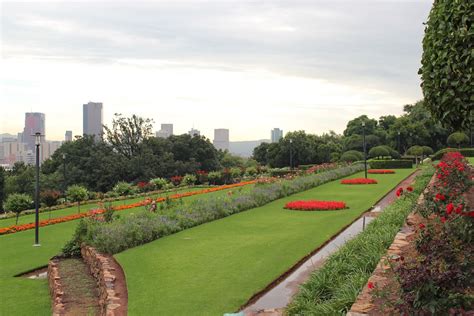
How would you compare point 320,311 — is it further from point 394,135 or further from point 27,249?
point 394,135

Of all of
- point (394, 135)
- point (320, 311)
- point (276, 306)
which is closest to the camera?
point (320, 311)

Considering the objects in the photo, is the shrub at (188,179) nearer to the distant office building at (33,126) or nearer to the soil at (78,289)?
the distant office building at (33,126)

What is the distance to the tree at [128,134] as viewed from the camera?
1847 inches

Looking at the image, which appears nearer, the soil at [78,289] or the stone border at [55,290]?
the stone border at [55,290]

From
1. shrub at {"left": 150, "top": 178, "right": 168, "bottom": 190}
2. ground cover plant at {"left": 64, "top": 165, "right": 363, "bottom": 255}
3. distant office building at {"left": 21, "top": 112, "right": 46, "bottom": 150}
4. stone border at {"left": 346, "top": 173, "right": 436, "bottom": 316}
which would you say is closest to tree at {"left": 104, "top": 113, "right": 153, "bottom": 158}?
distant office building at {"left": 21, "top": 112, "right": 46, "bottom": 150}

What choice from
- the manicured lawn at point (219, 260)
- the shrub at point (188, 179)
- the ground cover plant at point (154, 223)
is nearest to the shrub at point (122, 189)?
the shrub at point (188, 179)

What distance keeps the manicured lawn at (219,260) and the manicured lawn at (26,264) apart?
1446 mm

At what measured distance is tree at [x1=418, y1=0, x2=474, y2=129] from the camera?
4.82 meters

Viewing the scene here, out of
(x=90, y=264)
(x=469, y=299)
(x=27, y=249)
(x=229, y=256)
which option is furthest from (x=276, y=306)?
(x=27, y=249)

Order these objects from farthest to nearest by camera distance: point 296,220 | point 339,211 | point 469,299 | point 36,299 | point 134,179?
point 134,179 → point 339,211 → point 296,220 → point 36,299 → point 469,299

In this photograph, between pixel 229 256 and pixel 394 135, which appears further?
pixel 394 135

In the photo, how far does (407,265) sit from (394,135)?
49628mm

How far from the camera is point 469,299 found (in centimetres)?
344

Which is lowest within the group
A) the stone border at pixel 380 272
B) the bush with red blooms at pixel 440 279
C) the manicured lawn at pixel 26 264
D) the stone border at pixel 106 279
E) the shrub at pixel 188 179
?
the manicured lawn at pixel 26 264
